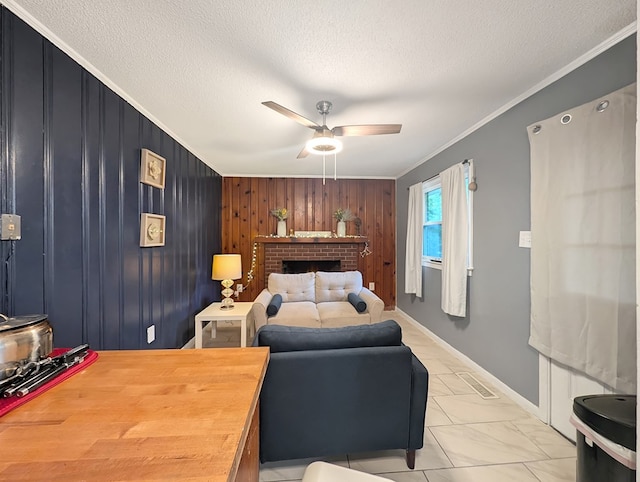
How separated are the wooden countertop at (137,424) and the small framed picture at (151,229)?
1.49 metres


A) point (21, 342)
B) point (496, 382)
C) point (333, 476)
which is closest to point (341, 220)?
point (496, 382)

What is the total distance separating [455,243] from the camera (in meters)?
2.87

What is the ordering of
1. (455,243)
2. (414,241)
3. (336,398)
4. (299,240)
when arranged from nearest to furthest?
(336,398) < (455,243) < (414,241) < (299,240)

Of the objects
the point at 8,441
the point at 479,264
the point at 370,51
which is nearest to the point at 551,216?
the point at 479,264

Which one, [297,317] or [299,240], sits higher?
[299,240]

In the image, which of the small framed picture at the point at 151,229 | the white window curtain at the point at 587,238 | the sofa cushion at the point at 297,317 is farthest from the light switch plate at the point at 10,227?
the white window curtain at the point at 587,238

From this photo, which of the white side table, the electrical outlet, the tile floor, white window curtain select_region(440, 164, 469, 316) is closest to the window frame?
white window curtain select_region(440, 164, 469, 316)

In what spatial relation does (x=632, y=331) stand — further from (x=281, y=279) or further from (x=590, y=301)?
(x=281, y=279)

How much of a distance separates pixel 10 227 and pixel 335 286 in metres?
3.01

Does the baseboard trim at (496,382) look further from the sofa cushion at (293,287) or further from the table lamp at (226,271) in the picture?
the table lamp at (226,271)

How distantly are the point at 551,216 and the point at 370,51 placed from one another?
62.2 inches

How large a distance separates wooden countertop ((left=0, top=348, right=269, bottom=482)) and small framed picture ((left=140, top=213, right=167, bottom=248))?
1490mm

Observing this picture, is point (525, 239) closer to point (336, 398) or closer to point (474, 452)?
point (474, 452)

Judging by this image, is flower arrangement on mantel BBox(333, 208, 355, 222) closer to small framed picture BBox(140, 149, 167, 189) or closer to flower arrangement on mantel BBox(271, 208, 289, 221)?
flower arrangement on mantel BBox(271, 208, 289, 221)
